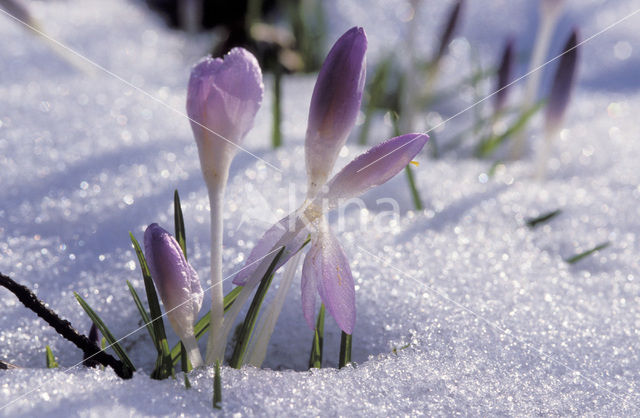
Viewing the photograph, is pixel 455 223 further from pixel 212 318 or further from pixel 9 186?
pixel 9 186

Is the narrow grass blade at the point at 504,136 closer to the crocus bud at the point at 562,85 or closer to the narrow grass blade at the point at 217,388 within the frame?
the crocus bud at the point at 562,85

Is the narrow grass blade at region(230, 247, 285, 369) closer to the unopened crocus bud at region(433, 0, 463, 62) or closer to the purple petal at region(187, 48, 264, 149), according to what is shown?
the purple petal at region(187, 48, 264, 149)

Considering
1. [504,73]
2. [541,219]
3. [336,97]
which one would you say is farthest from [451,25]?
[336,97]

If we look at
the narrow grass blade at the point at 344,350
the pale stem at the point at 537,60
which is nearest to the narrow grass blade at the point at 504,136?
the pale stem at the point at 537,60

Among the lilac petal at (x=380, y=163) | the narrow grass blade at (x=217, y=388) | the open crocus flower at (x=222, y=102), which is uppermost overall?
the open crocus flower at (x=222, y=102)

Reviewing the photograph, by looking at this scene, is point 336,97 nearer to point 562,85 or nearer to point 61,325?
point 61,325

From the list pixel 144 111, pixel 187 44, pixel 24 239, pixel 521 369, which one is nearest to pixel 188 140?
pixel 144 111
